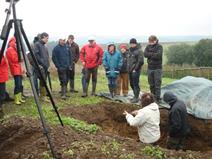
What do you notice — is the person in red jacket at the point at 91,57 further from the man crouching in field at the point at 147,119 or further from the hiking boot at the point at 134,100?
the man crouching in field at the point at 147,119

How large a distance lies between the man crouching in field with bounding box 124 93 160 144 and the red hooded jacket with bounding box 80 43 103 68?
21.9 feet

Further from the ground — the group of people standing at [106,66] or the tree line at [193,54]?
the group of people standing at [106,66]

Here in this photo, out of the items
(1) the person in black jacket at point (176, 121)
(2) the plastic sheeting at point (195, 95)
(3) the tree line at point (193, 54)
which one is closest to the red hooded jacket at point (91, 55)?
(2) the plastic sheeting at point (195, 95)

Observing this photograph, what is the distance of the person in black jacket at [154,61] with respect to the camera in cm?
1424

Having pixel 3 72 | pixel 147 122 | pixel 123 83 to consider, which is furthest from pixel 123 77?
pixel 147 122

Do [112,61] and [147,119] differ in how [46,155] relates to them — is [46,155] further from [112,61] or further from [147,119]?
[112,61]

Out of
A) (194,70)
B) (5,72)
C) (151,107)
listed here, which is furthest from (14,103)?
(194,70)

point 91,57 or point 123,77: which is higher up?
point 91,57

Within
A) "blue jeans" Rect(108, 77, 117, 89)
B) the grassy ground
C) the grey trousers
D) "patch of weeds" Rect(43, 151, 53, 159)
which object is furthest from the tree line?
"patch of weeds" Rect(43, 151, 53, 159)

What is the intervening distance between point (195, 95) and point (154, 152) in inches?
302

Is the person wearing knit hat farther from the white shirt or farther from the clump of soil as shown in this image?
the clump of soil

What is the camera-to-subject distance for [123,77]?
640 inches

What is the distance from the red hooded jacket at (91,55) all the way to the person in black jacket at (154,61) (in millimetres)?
2016

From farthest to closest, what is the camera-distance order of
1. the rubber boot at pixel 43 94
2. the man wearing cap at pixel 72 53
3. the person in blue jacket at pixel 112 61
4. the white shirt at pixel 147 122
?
the man wearing cap at pixel 72 53 → the person in blue jacket at pixel 112 61 → the rubber boot at pixel 43 94 → the white shirt at pixel 147 122
